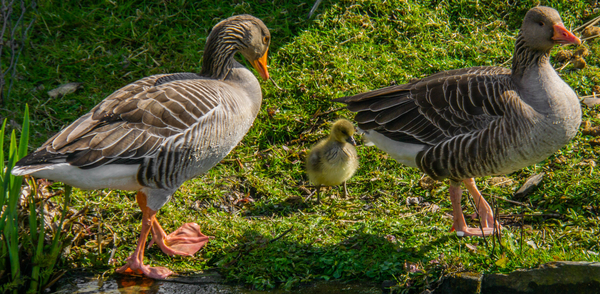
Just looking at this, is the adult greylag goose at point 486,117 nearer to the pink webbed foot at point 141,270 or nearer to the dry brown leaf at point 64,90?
the pink webbed foot at point 141,270

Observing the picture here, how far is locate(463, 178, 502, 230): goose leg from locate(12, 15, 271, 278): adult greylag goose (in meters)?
2.01

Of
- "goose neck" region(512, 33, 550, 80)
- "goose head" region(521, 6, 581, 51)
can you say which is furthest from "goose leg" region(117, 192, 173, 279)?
"goose head" region(521, 6, 581, 51)

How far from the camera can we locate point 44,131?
18.2ft

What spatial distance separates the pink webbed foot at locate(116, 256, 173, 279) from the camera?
154 inches

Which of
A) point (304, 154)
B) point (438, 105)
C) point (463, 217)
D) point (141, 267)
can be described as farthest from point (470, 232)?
point (141, 267)

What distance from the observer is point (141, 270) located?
394 cm

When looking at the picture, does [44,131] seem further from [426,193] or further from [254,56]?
[426,193]

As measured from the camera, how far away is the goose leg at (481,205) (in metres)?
4.57

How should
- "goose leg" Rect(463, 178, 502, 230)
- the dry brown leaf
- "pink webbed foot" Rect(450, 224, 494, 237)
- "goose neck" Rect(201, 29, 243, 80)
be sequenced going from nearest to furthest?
"pink webbed foot" Rect(450, 224, 494, 237), "goose leg" Rect(463, 178, 502, 230), "goose neck" Rect(201, 29, 243, 80), the dry brown leaf

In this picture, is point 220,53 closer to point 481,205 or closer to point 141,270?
point 141,270

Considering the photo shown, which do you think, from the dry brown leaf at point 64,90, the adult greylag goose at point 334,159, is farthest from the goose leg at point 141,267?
the dry brown leaf at point 64,90

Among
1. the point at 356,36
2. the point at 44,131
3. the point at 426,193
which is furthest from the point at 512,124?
the point at 44,131

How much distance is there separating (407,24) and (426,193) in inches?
104

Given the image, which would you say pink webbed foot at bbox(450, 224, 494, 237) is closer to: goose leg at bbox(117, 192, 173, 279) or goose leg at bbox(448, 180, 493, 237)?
goose leg at bbox(448, 180, 493, 237)
